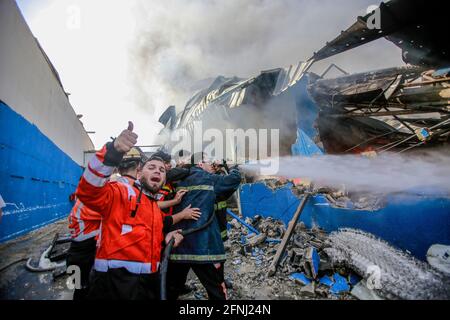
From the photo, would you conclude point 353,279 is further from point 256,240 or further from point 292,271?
point 256,240

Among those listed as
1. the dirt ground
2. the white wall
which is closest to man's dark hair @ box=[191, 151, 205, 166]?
the dirt ground

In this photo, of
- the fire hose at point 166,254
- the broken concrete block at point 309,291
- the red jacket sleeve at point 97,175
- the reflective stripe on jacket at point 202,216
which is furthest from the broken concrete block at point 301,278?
the red jacket sleeve at point 97,175

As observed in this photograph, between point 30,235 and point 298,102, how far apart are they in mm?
9038

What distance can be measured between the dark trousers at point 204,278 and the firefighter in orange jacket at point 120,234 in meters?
0.72

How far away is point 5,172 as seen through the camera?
4.87m

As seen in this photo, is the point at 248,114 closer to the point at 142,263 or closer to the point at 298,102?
the point at 298,102

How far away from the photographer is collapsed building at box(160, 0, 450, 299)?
3.26 m

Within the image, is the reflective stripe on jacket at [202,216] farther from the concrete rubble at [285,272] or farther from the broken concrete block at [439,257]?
the broken concrete block at [439,257]

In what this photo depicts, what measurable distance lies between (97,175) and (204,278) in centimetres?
165

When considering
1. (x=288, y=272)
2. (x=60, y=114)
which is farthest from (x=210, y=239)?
(x=60, y=114)

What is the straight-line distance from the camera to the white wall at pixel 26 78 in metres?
5.23

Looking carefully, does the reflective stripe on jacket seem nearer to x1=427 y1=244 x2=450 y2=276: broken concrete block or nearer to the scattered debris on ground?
the scattered debris on ground

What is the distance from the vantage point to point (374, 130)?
5980mm

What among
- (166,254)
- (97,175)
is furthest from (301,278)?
(97,175)
